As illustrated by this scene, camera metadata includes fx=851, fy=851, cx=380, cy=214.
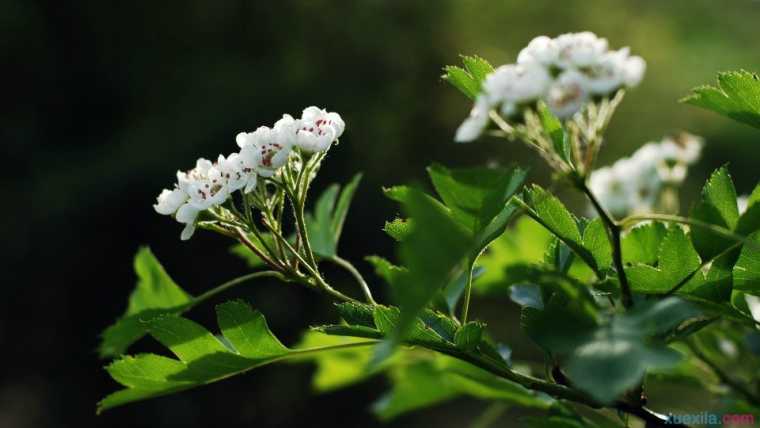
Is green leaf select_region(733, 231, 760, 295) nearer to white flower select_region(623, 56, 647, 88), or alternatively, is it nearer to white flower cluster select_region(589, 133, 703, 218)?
white flower select_region(623, 56, 647, 88)

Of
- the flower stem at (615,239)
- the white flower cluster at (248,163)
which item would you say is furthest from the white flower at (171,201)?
the flower stem at (615,239)

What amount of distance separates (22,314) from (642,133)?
4.34 meters

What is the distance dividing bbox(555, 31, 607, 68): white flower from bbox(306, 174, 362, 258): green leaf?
296 mm

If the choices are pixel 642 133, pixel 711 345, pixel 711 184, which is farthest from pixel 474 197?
pixel 642 133

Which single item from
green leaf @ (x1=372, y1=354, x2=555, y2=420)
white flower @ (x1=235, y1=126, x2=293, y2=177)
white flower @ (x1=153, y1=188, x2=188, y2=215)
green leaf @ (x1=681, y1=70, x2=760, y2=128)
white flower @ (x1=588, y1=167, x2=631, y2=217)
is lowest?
green leaf @ (x1=372, y1=354, x2=555, y2=420)

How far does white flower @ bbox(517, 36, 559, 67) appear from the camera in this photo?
1.52 feet

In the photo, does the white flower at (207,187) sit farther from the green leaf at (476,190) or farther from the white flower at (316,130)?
the green leaf at (476,190)

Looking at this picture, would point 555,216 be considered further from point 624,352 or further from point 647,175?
point 647,175

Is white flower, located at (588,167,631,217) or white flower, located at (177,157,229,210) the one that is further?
white flower, located at (588,167,631,217)

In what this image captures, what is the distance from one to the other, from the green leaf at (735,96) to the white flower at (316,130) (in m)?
0.25

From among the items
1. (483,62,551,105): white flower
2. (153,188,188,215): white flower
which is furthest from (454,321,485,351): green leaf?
(153,188,188,215): white flower

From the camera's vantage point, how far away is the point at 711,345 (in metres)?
0.69

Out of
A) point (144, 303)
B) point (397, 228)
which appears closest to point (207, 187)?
point (397, 228)

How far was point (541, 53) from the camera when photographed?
0.47 metres
